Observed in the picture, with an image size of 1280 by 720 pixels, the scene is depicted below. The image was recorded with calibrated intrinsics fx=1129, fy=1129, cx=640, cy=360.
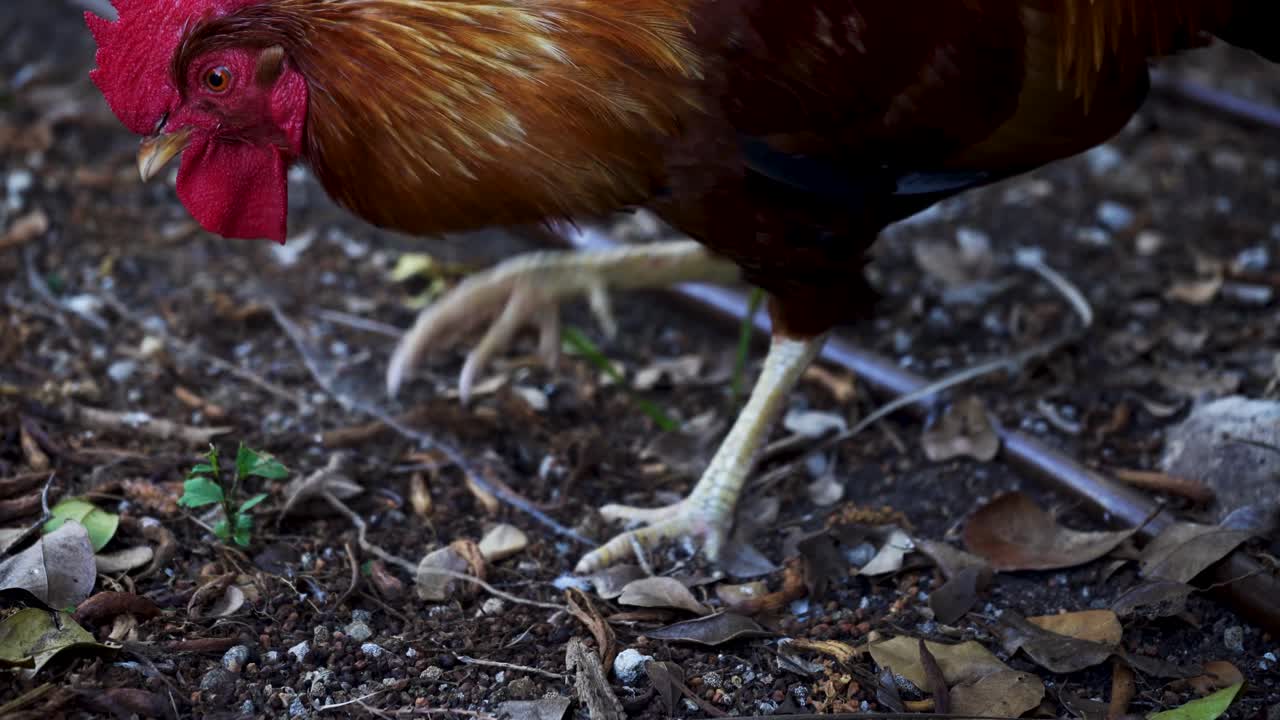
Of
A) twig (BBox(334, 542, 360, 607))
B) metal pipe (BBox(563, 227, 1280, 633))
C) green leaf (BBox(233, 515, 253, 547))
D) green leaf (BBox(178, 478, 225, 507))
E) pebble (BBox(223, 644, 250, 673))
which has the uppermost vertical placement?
green leaf (BBox(178, 478, 225, 507))

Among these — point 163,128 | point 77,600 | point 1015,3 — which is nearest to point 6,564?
point 77,600

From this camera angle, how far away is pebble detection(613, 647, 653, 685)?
2.35m

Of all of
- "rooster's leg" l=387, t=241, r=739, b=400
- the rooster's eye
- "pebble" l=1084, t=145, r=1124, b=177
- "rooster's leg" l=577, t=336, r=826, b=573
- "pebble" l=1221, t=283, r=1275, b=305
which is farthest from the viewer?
"pebble" l=1084, t=145, r=1124, b=177

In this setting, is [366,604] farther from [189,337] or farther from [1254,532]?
[1254,532]

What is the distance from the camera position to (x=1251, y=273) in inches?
151

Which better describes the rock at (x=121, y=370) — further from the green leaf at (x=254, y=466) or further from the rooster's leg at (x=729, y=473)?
the rooster's leg at (x=729, y=473)

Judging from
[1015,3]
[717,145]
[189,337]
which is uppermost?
[1015,3]

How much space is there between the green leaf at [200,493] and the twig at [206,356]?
0.78 metres

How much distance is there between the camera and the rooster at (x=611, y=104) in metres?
2.41

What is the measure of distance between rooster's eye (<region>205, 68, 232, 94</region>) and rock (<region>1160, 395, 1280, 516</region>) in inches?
99.1

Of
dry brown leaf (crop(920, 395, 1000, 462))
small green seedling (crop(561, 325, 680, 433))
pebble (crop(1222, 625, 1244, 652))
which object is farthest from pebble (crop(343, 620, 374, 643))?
pebble (crop(1222, 625, 1244, 652))

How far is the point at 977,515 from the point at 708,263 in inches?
46.4

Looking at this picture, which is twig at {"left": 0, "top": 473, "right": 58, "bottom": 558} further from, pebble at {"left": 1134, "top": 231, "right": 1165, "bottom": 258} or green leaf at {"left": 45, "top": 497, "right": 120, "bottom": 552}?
pebble at {"left": 1134, "top": 231, "right": 1165, "bottom": 258}

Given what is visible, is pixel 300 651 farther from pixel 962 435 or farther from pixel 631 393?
pixel 962 435
